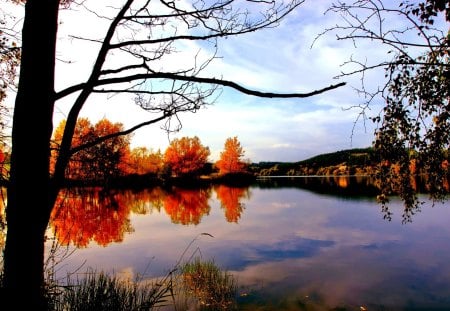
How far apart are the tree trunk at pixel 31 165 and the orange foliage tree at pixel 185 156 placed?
72.8 metres

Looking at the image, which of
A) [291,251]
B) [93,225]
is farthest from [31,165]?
[93,225]

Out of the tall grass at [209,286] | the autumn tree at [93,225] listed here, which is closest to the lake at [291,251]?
the autumn tree at [93,225]

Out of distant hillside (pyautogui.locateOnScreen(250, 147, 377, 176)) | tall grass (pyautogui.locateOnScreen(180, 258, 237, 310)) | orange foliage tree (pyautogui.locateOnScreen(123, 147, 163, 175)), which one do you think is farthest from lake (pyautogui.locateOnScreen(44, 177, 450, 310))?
distant hillside (pyautogui.locateOnScreen(250, 147, 377, 176))

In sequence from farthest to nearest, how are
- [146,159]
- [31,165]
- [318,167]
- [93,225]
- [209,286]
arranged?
[318,167]
[146,159]
[93,225]
[209,286]
[31,165]

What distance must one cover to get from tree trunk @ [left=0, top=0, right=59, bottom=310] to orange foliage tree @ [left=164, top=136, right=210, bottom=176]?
72.8 metres

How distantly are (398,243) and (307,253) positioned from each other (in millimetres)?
4936

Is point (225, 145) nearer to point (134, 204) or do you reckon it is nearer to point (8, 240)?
point (134, 204)

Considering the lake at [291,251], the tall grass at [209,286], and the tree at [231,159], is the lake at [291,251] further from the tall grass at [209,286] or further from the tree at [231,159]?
the tree at [231,159]

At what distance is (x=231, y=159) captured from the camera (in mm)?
89438

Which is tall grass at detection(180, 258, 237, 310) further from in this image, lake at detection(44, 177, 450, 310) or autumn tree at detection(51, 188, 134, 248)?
autumn tree at detection(51, 188, 134, 248)

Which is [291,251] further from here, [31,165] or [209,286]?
[31,165]

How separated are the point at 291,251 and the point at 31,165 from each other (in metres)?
14.1

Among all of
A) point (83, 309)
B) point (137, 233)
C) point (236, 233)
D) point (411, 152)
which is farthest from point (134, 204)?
point (411, 152)

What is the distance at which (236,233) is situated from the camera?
775 inches
